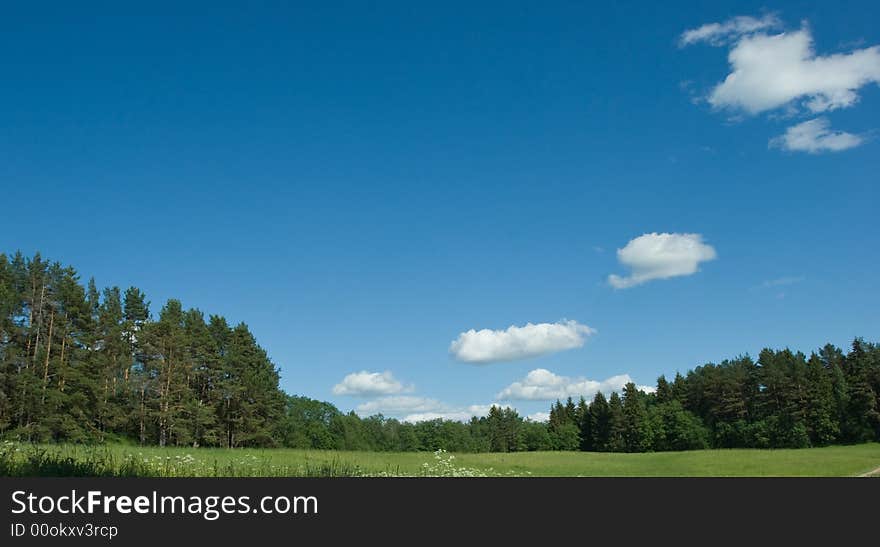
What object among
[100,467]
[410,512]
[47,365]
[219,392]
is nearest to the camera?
[410,512]

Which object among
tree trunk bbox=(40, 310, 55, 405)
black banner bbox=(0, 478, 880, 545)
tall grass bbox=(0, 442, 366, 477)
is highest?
tree trunk bbox=(40, 310, 55, 405)

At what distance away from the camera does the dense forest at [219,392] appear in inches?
2105

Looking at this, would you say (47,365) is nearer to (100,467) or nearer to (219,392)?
(219,392)

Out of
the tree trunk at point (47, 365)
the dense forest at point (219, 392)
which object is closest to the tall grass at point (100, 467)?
the dense forest at point (219, 392)

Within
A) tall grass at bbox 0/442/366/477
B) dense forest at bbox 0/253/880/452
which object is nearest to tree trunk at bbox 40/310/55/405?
dense forest at bbox 0/253/880/452

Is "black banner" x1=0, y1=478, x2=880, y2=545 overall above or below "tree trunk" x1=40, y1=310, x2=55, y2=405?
below

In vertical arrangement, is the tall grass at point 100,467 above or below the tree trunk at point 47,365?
below

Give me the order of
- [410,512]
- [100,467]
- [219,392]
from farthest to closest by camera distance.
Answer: [219,392] → [100,467] → [410,512]

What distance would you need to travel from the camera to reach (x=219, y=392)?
70.5 m

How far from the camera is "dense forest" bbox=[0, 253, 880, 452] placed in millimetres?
53469

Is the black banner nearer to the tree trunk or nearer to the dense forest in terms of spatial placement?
the dense forest

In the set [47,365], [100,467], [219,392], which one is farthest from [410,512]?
[219,392]

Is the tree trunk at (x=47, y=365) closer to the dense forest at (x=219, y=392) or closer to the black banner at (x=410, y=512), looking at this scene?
the dense forest at (x=219, y=392)

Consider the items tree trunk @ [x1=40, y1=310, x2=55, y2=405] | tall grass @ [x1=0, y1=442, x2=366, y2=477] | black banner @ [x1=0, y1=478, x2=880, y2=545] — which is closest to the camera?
black banner @ [x1=0, y1=478, x2=880, y2=545]
